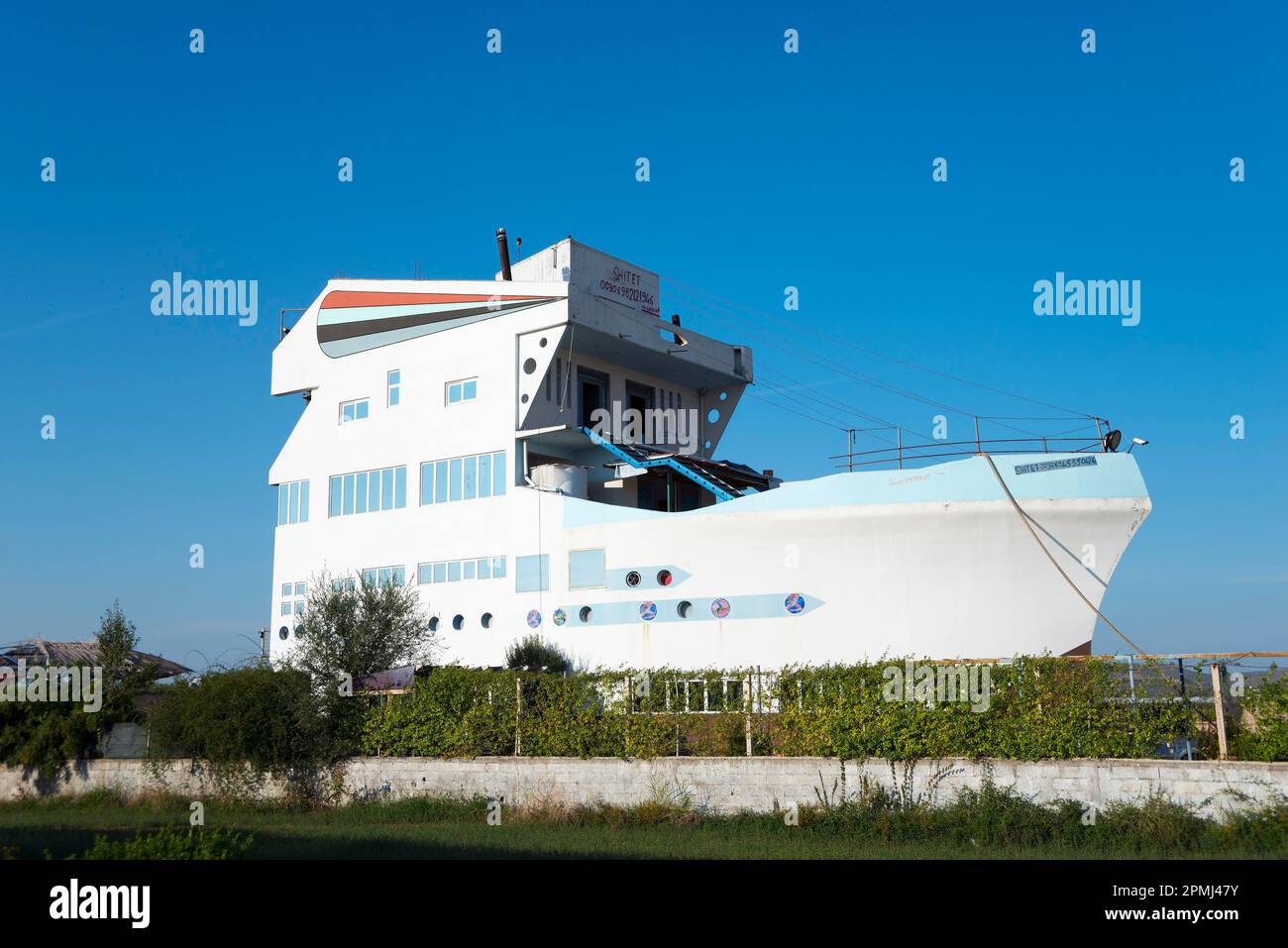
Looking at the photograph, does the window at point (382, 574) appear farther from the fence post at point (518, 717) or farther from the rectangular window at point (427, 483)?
the fence post at point (518, 717)

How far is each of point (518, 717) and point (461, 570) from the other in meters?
9.15

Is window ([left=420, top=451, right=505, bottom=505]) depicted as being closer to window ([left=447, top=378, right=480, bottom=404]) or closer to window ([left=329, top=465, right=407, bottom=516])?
window ([left=329, top=465, right=407, bottom=516])

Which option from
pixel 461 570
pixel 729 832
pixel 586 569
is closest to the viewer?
pixel 729 832

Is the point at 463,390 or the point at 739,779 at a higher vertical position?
the point at 463,390

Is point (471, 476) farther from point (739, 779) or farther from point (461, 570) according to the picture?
point (739, 779)

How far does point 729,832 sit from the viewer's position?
14.9 meters

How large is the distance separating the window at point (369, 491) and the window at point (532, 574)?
465cm

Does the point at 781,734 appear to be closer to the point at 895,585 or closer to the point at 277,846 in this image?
the point at 895,585

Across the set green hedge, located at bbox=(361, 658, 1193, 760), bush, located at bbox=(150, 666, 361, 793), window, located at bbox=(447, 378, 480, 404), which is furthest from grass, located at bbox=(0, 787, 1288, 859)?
window, located at bbox=(447, 378, 480, 404)

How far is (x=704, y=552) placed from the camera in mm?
22641

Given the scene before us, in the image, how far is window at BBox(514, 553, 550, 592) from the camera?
24.7 metres

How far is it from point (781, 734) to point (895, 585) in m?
5.91

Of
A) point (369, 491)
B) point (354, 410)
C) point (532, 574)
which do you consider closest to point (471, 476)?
point (532, 574)

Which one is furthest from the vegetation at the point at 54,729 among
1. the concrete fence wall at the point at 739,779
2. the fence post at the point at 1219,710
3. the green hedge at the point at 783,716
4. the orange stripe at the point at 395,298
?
the fence post at the point at 1219,710
